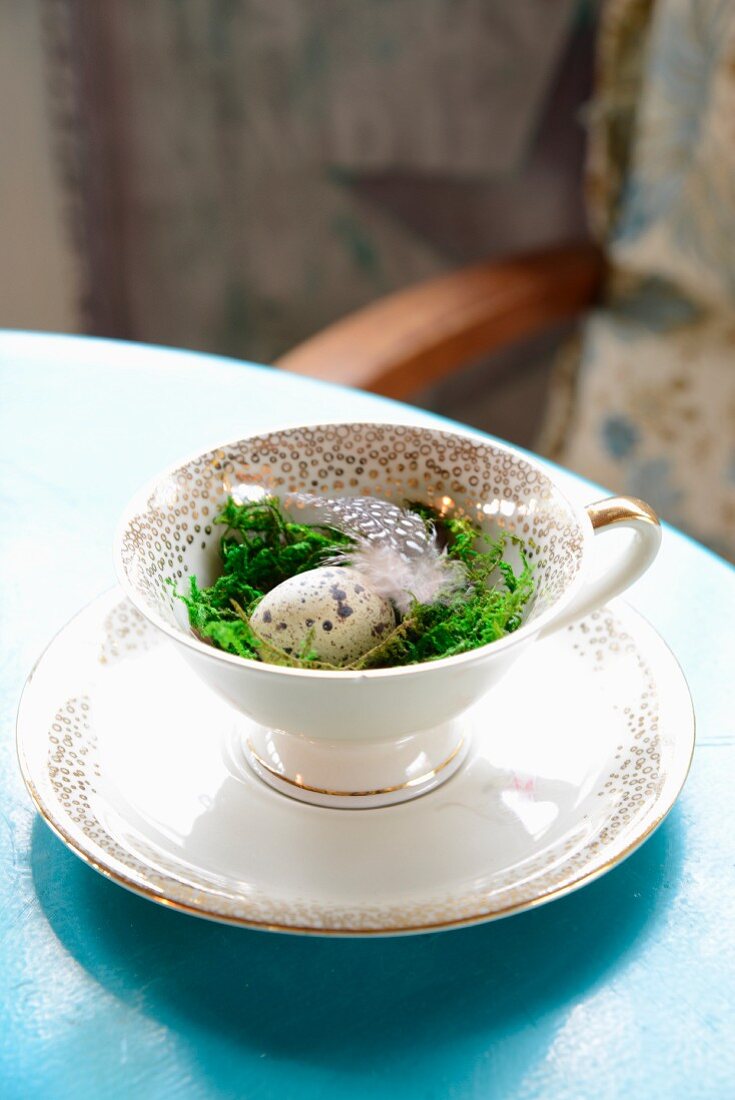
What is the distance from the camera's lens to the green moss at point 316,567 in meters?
0.47

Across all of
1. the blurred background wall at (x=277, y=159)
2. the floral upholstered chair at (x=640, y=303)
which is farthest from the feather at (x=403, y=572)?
the blurred background wall at (x=277, y=159)

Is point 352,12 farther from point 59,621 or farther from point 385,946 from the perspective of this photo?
point 385,946

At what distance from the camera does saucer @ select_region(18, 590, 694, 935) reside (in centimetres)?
41

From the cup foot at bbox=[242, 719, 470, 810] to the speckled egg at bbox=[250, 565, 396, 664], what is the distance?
39 mm

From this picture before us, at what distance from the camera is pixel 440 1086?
369mm

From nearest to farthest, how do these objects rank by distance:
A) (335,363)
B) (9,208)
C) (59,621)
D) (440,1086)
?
1. (440,1086)
2. (59,621)
3. (335,363)
4. (9,208)

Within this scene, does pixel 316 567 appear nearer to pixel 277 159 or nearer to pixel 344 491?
pixel 344 491

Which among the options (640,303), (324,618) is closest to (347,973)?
(324,618)

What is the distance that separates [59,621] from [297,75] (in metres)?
1.31

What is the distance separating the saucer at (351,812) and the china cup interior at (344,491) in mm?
65

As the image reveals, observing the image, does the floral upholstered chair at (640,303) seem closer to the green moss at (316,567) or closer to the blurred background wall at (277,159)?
the blurred background wall at (277,159)

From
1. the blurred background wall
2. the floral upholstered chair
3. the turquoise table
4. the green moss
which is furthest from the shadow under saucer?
the blurred background wall

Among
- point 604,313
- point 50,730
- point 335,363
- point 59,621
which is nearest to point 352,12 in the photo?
point 604,313

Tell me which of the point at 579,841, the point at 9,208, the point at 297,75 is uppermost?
the point at 297,75
